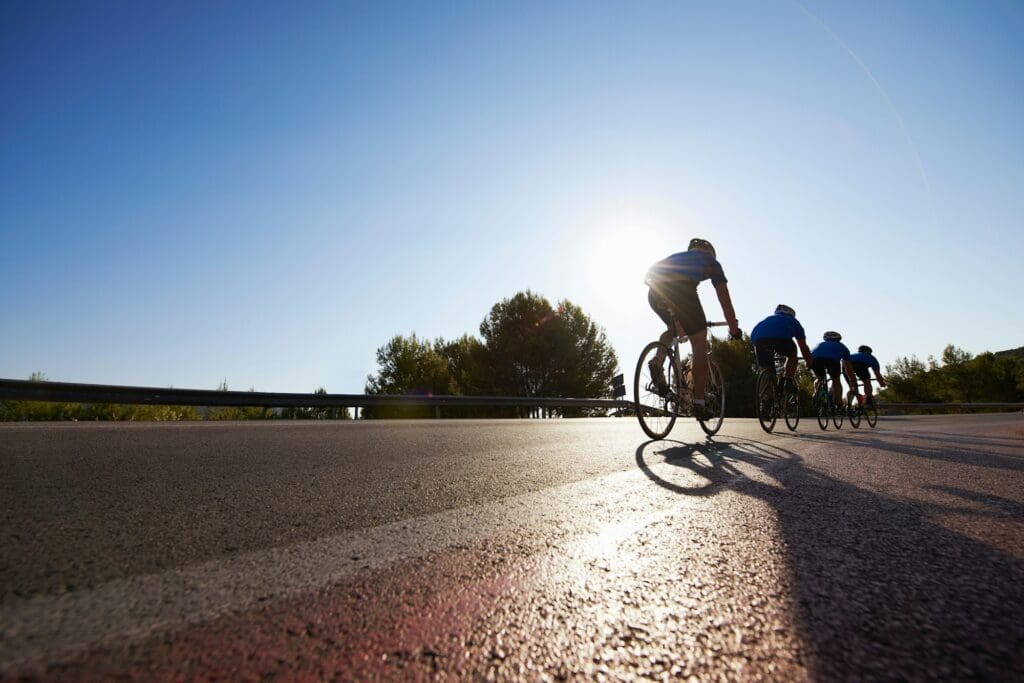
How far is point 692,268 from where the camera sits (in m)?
5.66

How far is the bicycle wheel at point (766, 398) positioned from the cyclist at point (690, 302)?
2354mm

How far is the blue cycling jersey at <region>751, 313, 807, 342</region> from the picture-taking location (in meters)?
7.95

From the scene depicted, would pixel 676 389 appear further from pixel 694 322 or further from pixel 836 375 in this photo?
pixel 836 375

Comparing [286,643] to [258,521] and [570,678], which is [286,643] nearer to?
[570,678]

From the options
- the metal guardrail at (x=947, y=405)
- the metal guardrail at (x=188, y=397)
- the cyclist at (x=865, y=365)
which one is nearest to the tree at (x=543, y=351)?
the metal guardrail at (x=947, y=405)

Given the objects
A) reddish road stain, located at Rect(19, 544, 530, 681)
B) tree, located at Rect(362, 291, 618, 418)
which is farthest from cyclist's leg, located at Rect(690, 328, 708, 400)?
tree, located at Rect(362, 291, 618, 418)

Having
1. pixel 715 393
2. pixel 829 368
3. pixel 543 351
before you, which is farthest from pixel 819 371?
pixel 543 351

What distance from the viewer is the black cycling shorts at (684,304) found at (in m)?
5.64

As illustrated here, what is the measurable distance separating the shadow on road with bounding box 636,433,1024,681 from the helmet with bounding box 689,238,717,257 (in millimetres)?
4087

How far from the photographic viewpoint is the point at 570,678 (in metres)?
0.73

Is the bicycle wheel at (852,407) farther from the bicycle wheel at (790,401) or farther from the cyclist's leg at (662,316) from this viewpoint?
the cyclist's leg at (662,316)

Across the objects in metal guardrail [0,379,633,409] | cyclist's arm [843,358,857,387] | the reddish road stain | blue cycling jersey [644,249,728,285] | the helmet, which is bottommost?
the reddish road stain

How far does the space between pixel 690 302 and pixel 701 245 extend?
80 cm

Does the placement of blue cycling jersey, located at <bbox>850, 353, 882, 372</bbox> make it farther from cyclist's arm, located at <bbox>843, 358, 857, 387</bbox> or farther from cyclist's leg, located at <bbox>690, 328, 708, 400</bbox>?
cyclist's leg, located at <bbox>690, 328, 708, 400</bbox>
